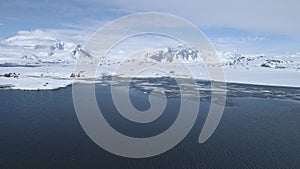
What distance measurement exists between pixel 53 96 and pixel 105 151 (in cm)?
2477

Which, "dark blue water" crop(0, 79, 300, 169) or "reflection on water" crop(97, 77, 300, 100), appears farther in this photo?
"reflection on water" crop(97, 77, 300, 100)

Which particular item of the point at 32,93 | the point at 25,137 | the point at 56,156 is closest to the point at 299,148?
the point at 56,156

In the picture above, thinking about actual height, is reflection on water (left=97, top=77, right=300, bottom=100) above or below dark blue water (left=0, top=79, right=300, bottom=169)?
above

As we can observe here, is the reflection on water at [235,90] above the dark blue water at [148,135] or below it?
above

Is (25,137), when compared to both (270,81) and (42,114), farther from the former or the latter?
→ (270,81)

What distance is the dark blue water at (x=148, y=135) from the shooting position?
18.8m

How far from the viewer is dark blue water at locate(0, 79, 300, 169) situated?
18828mm

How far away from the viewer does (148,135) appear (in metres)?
25.0

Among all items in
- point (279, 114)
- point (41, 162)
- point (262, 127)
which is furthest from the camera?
point (279, 114)

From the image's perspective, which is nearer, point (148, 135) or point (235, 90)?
point (148, 135)

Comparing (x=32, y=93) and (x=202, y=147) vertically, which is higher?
(x=32, y=93)

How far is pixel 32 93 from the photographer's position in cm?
4488

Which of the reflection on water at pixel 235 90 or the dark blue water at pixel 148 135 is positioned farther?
the reflection on water at pixel 235 90

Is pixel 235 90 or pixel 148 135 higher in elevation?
pixel 235 90
